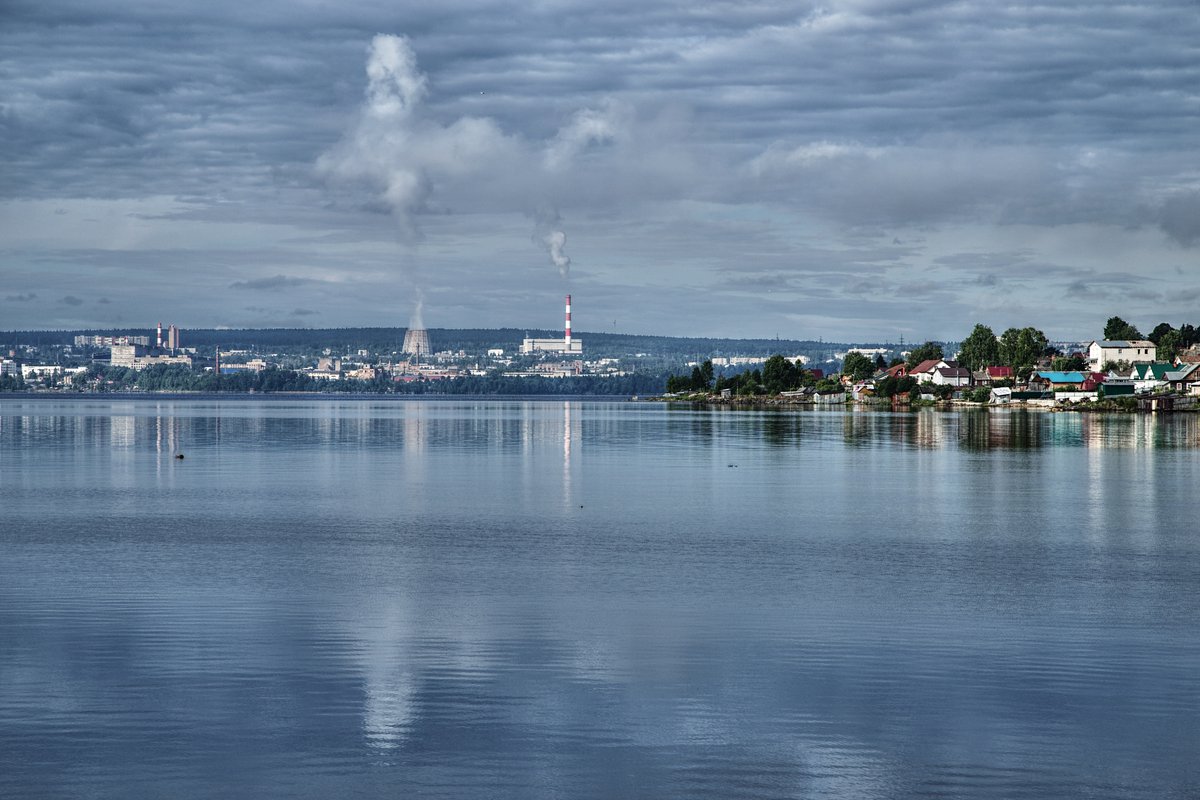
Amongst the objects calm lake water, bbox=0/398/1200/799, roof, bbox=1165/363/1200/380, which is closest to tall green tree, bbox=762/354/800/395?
roof, bbox=1165/363/1200/380

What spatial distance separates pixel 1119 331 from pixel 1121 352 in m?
13.4

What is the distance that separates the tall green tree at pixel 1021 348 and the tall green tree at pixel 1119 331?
14600mm

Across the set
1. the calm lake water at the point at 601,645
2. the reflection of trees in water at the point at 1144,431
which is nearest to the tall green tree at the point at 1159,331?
the reflection of trees in water at the point at 1144,431

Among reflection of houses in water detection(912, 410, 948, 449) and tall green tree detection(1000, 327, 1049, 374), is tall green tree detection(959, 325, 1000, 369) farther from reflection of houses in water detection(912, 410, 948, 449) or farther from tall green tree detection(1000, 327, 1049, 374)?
reflection of houses in water detection(912, 410, 948, 449)

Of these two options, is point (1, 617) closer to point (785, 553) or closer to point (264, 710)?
point (264, 710)

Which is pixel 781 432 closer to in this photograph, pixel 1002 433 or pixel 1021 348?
pixel 1002 433

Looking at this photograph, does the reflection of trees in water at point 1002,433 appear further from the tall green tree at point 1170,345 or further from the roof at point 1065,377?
the tall green tree at point 1170,345

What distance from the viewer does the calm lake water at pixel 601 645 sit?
11.2 meters

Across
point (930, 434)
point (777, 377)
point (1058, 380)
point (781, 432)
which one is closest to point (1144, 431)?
point (930, 434)

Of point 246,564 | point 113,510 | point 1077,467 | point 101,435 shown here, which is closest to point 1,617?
point 246,564

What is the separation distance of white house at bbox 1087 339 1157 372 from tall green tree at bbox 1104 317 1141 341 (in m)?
6.26

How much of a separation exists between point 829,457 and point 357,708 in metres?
44.9

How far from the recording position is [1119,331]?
182m

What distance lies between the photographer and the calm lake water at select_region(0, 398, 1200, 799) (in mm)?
11242
